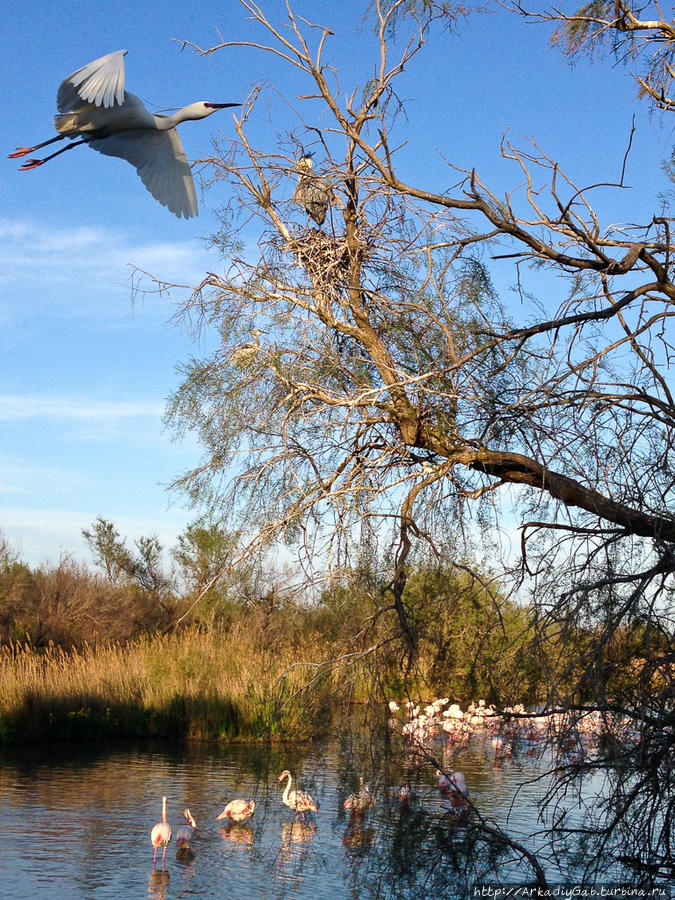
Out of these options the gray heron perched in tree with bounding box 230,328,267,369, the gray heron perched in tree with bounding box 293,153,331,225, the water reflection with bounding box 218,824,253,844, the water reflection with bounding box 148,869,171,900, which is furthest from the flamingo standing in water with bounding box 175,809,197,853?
the gray heron perched in tree with bounding box 293,153,331,225

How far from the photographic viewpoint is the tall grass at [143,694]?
12.7 meters

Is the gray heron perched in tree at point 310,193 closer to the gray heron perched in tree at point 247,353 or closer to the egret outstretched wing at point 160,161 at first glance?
the gray heron perched in tree at point 247,353

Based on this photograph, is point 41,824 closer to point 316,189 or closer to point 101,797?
point 101,797

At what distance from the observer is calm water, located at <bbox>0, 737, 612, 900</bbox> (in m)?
5.14

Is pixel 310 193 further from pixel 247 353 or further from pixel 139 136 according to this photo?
pixel 139 136

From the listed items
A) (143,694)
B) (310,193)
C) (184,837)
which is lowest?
(184,837)

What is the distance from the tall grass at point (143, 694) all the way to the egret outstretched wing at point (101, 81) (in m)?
7.71

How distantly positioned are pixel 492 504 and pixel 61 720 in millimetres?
9586

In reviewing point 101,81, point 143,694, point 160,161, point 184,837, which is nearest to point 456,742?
point 184,837

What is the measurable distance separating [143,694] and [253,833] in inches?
240

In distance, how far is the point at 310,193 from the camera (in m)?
5.62

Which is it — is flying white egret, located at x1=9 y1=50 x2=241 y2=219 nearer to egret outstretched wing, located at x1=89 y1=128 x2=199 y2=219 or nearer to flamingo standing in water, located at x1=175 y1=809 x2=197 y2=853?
egret outstretched wing, located at x1=89 y1=128 x2=199 y2=219

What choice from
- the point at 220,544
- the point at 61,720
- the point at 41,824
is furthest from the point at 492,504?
the point at 61,720

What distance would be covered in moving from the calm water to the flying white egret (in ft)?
14.0
